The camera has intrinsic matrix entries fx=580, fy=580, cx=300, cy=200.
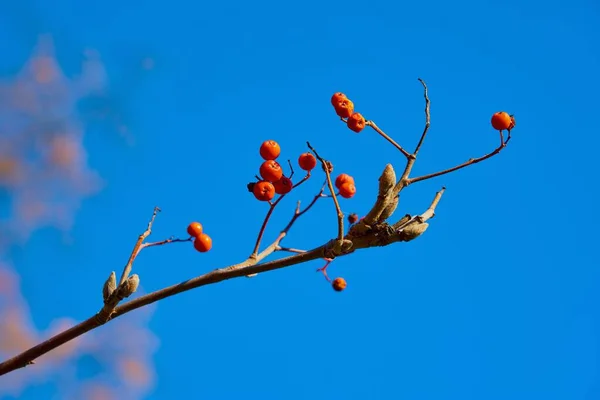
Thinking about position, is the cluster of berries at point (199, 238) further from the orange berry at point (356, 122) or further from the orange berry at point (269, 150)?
the orange berry at point (356, 122)

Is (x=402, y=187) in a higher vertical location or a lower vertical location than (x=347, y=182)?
lower

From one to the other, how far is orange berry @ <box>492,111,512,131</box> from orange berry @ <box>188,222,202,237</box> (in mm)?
3364

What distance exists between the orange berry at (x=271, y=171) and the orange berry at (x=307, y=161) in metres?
0.32

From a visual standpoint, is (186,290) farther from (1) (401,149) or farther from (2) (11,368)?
(1) (401,149)

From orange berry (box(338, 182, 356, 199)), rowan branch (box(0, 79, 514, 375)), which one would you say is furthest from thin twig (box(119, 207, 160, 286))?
orange berry (box(338, 182, 356, 199))

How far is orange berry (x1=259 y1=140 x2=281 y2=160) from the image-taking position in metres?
5.78

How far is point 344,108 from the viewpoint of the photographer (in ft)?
18.9

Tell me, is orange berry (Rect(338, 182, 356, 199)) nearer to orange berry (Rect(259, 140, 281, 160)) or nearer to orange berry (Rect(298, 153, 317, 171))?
orange berry (Rect(298, 153, 317, 171))

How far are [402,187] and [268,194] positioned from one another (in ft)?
4.92

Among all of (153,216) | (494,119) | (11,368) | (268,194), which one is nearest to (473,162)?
(494,119)

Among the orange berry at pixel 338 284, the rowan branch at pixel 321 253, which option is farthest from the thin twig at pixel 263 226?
the orange berry at pixel 338 284

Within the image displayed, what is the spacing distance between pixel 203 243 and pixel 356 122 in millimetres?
2249

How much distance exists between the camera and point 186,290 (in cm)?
425

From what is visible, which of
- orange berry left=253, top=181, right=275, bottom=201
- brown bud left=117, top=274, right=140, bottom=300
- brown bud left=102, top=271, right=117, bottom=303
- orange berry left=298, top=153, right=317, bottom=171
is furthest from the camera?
orange berry left=298, top=153, right=317, bottom=171
